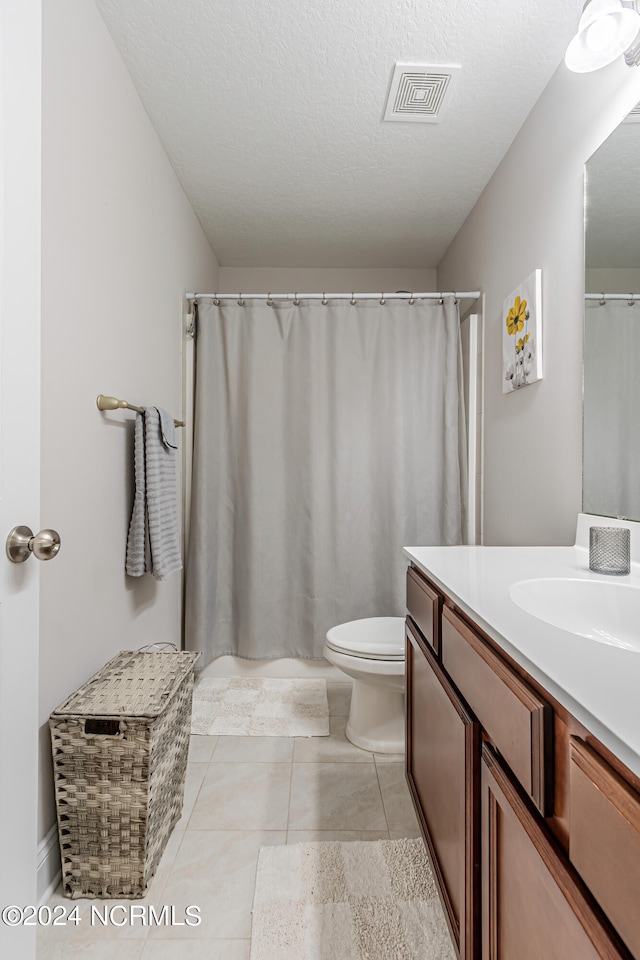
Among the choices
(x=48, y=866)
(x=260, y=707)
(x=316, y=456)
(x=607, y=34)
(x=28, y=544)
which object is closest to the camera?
(x=28, y=544)

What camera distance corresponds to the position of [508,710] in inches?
27.6

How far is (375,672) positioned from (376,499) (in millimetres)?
962

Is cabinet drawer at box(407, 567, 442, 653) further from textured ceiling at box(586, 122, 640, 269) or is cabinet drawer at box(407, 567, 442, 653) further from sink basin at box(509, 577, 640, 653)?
textured ceiling at box(586, 122, 640, 269)

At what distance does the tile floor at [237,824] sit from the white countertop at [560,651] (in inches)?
35.4

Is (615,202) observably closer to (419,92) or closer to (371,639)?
(419,92)

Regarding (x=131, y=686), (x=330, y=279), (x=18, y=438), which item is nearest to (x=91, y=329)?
(x=18, y=438)

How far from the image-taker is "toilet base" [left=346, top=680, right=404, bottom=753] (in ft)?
6.32

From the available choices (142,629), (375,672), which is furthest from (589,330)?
(142,629)

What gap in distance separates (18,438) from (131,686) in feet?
2.91

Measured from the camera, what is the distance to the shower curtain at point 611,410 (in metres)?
1.26

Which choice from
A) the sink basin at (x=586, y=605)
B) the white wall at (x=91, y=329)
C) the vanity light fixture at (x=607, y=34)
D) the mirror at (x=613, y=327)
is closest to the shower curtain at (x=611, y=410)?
the mirror at (x=613, y=327)

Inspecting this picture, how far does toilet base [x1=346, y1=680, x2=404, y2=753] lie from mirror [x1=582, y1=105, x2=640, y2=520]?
3.38ft

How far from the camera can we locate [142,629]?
1921 mm

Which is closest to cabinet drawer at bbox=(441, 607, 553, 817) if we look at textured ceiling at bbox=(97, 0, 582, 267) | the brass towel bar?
the brass towel bar
